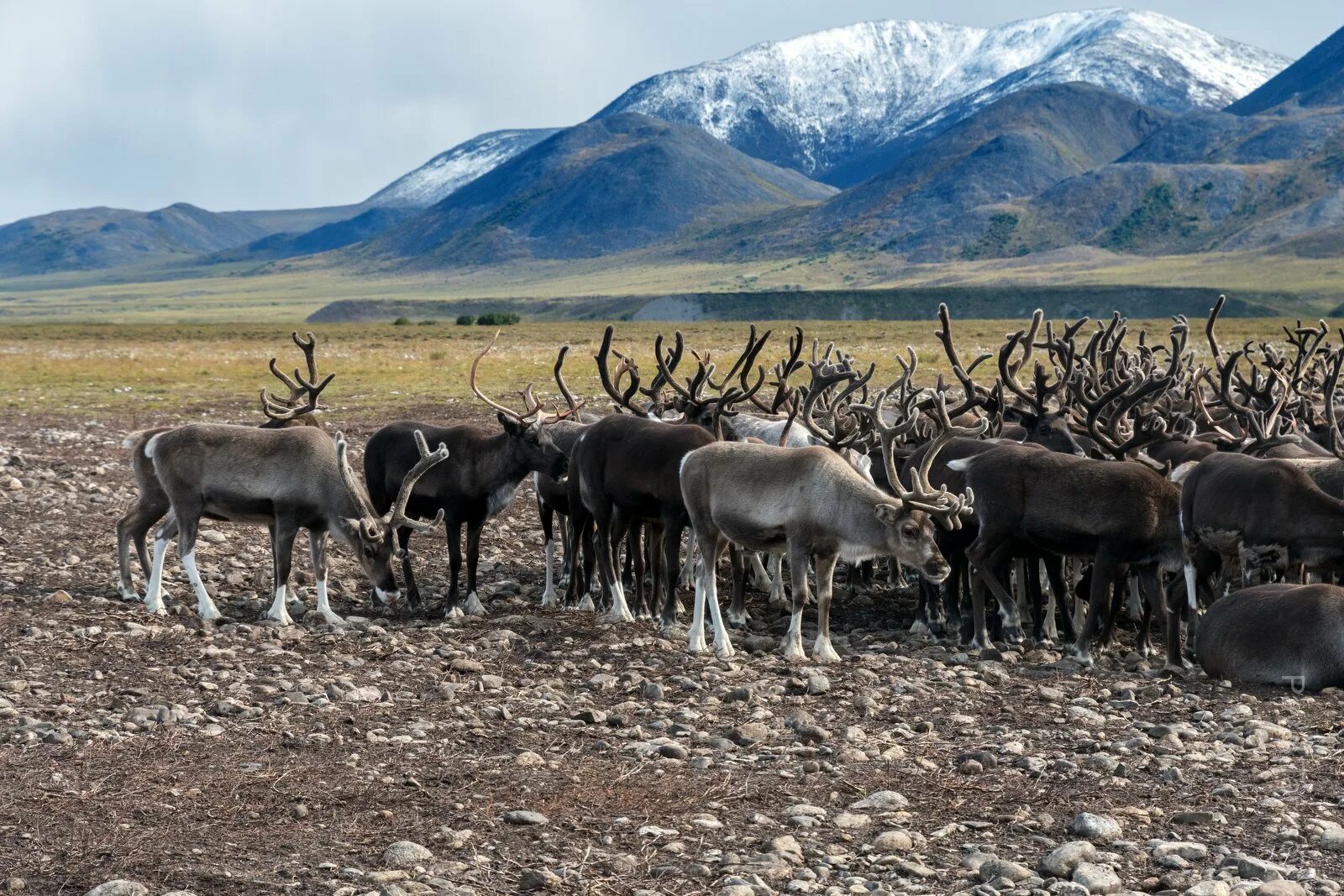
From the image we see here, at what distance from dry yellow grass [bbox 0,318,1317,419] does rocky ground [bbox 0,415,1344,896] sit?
878 inches

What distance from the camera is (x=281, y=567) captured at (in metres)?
13.4

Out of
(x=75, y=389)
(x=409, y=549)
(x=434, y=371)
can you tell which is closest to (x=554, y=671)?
(x=409, y=549)

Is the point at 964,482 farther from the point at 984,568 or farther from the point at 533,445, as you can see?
the point at 533,445

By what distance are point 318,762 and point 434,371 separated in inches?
1618

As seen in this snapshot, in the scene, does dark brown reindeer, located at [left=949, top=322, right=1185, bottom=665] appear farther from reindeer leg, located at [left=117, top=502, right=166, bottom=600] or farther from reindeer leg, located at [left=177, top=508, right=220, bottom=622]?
reindeer leg, located at [left=117, top=502, right=166, bottom=600]

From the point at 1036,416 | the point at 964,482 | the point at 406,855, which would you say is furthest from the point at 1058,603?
the point at 406,855

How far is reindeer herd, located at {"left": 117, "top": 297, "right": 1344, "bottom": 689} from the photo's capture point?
1227 centimetres

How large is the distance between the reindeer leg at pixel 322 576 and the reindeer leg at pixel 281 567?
0.24m

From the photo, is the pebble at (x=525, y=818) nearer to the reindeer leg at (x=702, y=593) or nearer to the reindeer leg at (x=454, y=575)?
the reindeer leg at (x=702, y=593)

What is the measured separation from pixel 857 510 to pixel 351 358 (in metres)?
49.2

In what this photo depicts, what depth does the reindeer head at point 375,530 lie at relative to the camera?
13758 millimetres

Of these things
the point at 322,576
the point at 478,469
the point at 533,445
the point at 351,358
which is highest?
the point at 533,445

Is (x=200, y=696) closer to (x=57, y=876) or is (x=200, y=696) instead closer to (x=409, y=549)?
(x=57, y=876)

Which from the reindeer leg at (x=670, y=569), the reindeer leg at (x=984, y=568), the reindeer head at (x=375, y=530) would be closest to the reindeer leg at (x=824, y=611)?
the reindeer leg at (x=984, y=568)
